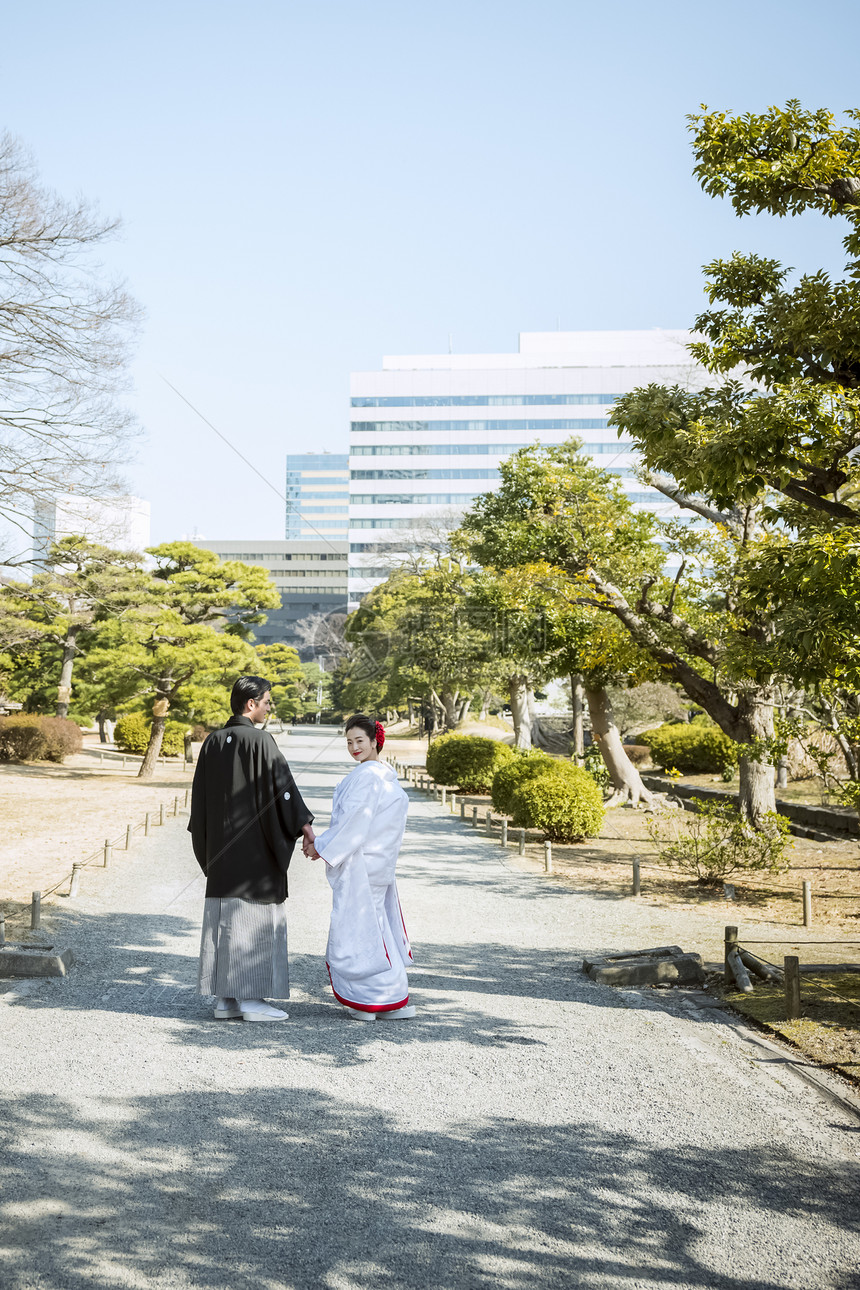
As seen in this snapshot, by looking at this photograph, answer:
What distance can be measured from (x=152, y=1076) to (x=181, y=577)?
784 inches

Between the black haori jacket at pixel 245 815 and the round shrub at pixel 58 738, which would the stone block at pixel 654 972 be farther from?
the round shrub at pixel 58 738

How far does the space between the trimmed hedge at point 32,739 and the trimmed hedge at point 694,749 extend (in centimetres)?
1656

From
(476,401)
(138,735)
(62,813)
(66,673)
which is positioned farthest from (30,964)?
(476,401)

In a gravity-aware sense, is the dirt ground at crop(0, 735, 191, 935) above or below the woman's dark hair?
below

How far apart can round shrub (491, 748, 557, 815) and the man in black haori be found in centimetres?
945

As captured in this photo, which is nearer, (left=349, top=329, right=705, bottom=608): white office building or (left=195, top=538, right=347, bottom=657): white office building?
(left=349, top=329, right=705, bottom=608): white office building

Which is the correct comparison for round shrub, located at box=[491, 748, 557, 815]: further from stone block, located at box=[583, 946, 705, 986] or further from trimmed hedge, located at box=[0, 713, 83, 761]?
trimmed hedge, located at box=[0, 713, 83, 761]

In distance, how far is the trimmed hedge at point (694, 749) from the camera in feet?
84.1

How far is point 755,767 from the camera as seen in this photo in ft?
41.6

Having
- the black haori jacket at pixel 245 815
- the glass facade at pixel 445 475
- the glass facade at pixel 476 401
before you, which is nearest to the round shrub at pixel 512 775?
the black haori jacket at pixel 245 815

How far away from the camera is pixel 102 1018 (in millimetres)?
5199

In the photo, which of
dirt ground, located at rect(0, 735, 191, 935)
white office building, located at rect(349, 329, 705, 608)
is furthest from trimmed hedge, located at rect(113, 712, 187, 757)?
white office building, located at rect(349, 329, 705, 608)

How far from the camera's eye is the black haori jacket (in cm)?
531

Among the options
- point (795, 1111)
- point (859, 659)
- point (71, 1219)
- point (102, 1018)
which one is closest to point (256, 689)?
point (102, 1018)
